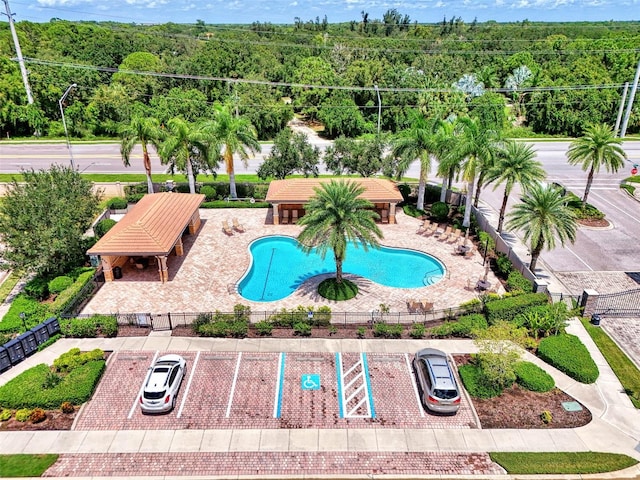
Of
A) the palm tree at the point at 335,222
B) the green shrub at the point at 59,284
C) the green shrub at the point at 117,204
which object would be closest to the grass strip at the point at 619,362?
the palm tree at the point at 335,222

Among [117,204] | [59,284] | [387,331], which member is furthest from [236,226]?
[387,331]

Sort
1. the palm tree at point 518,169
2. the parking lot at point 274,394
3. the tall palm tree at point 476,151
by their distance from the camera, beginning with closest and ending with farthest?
the parking lot at point 274,394 → the palm tree at point 518,169 → the tall palm tree at point 476,151

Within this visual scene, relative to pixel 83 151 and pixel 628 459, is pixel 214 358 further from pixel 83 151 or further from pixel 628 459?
pixel 83 151

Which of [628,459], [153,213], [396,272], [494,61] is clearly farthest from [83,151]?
[494,61]

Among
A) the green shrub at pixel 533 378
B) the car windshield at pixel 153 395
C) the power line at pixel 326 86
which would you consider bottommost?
the green shrub at pixel 533 378

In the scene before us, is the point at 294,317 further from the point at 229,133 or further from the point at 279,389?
the point at 229,133

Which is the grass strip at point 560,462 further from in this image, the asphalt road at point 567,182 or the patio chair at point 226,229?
the patio chair at point 226,229

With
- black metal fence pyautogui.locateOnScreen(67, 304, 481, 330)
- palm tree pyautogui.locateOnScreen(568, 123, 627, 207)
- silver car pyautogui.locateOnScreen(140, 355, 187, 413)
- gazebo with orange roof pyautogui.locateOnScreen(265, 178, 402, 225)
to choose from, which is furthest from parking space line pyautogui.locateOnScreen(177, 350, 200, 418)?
palm tree pyautogui.locateOnScreen(568, 123, 627, 207)
